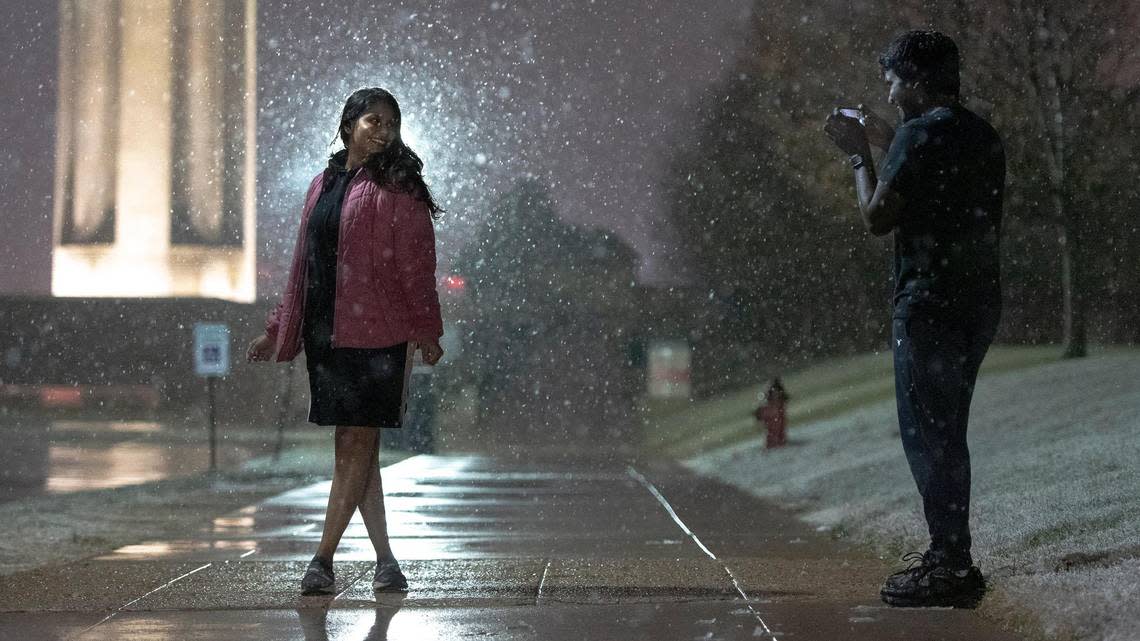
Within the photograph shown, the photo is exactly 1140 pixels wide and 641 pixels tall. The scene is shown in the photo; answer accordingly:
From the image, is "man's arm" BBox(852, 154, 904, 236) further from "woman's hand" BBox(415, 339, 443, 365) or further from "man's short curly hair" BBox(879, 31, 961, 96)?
"woman's hand" BBox(415, 339, 443, 365)

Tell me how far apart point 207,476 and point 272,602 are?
11.1 m

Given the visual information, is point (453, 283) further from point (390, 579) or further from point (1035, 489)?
point (390, 579)

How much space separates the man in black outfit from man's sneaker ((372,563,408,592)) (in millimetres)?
1572

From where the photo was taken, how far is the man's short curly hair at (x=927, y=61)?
15.3ft

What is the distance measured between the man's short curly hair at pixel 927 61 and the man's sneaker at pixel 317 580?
2429 mm

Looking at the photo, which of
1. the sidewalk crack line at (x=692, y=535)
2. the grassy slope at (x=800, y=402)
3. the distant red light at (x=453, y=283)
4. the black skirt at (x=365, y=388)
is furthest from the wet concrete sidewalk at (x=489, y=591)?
the grassy slope at (x=800, y=402)

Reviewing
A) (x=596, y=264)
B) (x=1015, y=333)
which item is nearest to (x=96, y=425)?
(x=1015, y=333)

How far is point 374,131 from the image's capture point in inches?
205

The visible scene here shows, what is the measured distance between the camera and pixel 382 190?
16.8 ft

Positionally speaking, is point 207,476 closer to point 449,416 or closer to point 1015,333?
point 1015,333

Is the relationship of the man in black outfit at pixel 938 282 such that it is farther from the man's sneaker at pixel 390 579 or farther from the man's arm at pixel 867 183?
the man's sneaker at pixel 390 579

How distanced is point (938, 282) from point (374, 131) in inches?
77.2

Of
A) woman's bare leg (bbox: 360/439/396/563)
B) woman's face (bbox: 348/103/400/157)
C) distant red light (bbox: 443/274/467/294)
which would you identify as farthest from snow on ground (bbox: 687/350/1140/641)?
distant red light (bbox: 443/274/467/294)

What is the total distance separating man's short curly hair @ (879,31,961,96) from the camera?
15.3 feet
